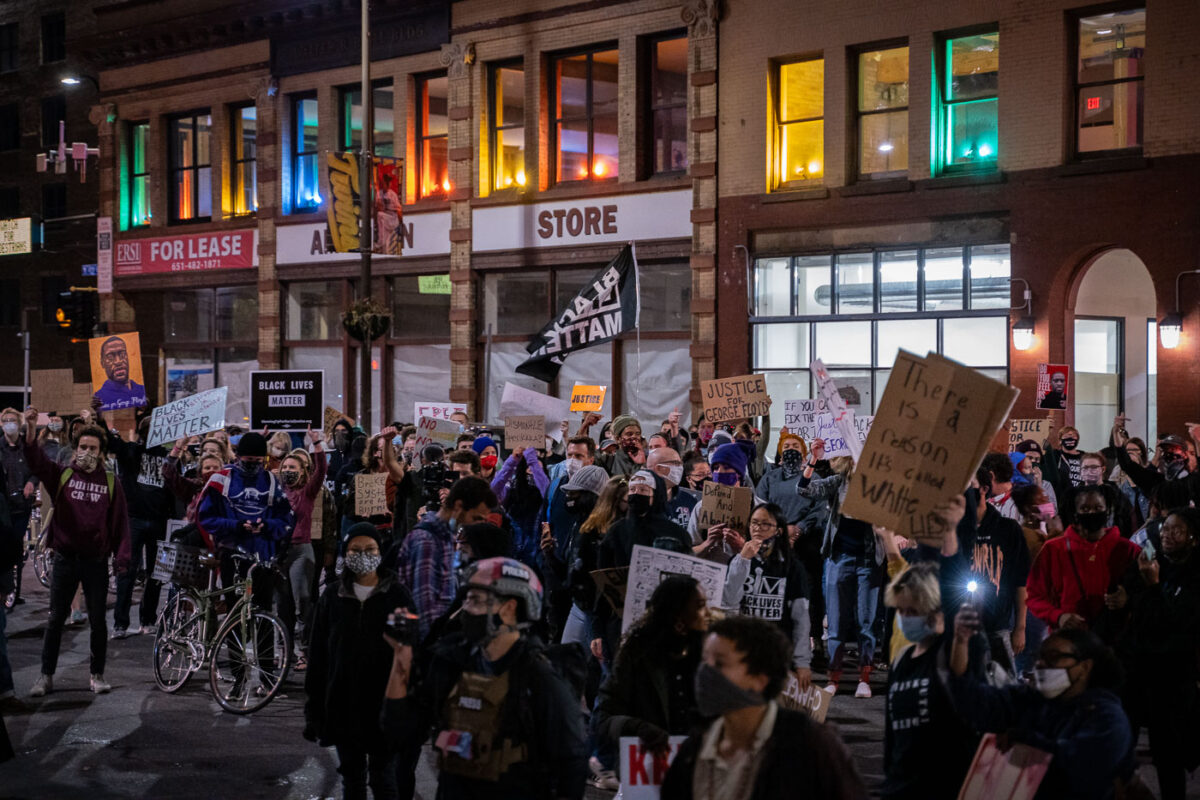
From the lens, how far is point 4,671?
10227mm

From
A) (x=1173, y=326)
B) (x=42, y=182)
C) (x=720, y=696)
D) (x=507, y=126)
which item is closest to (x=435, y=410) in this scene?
Result: (x=507, y=126)

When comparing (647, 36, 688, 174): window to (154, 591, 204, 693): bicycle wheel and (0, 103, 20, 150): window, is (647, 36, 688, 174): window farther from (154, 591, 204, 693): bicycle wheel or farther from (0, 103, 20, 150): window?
(0, 103, 20, 150): window

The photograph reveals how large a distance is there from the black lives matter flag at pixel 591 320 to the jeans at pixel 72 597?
310 inches

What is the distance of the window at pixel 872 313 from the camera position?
2119 cm

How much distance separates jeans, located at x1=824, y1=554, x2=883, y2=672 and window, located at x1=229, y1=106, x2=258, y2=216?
70.2 feet

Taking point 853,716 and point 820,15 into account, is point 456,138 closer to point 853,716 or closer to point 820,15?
point 820,15

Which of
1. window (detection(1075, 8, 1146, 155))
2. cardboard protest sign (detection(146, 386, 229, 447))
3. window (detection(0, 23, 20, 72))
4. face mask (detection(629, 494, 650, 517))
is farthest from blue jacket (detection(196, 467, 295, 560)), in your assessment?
window (detection(0, 23, 20, 72))

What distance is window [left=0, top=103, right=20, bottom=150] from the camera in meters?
47.6

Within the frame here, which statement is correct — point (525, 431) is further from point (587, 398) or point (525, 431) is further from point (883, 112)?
point (883, 112)

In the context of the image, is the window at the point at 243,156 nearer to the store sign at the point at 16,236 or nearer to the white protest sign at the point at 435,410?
the white protest sign at the point at 435,410

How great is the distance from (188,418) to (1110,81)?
1338cm

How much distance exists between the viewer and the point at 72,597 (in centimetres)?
1138

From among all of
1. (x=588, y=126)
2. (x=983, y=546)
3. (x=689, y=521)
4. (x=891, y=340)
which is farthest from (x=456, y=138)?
(x=983, y=546)

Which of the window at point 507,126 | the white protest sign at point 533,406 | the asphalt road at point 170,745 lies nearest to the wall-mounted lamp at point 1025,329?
the white protest sign at point 533,406
